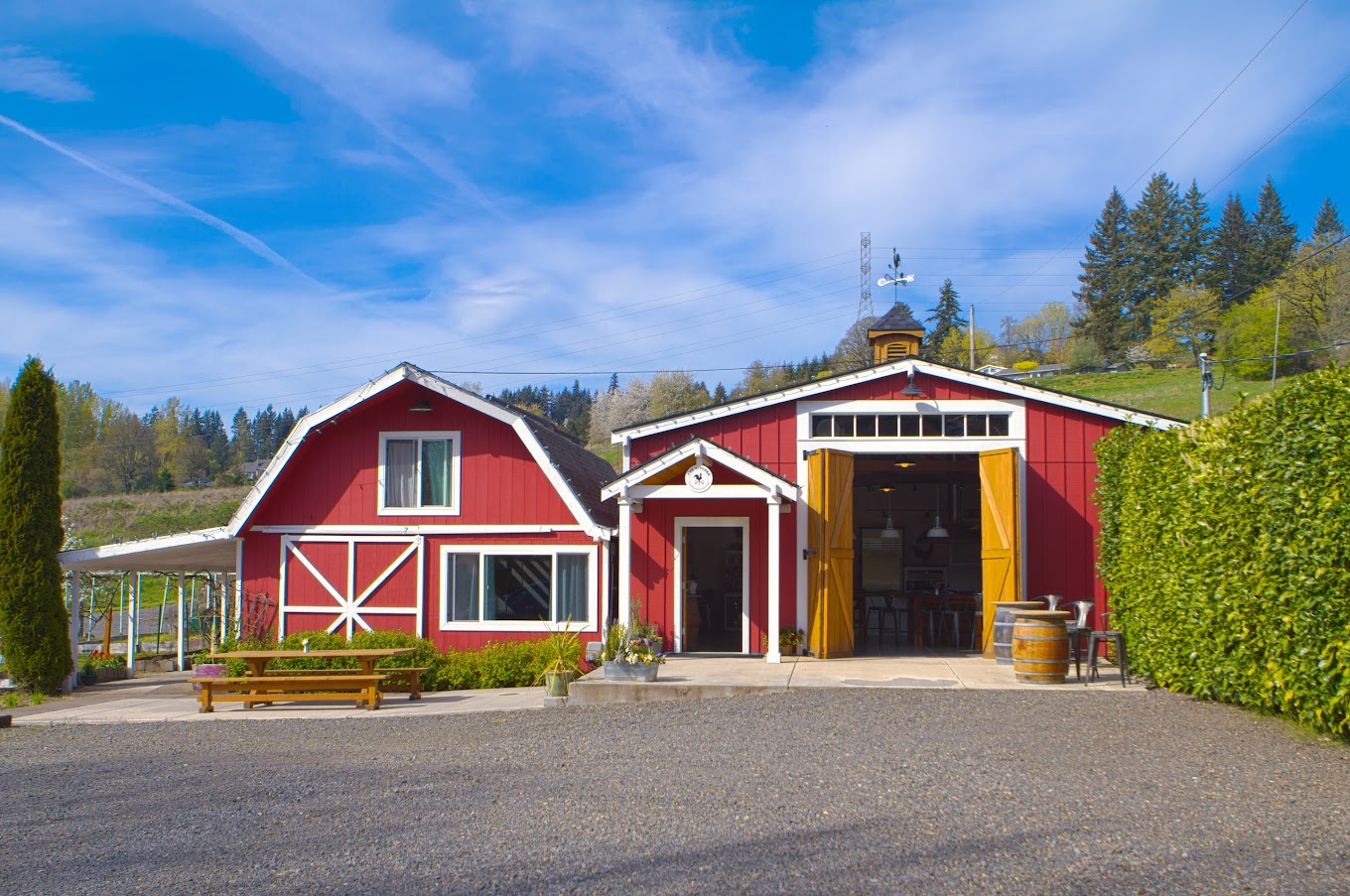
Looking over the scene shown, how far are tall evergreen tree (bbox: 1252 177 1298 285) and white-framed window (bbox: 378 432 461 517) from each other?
5254cm

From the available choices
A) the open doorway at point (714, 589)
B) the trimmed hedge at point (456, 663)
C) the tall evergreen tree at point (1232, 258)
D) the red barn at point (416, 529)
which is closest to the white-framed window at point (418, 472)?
the red barn at point (416, 529)

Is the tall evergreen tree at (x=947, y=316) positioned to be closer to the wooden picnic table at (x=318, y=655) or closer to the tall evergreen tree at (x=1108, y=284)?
the tall evergreen tree at (x=1108, y=284)

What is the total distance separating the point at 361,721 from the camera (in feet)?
38.6

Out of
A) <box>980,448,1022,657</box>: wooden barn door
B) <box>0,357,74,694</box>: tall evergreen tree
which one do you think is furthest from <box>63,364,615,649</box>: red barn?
<box>980,448,1022,657</box>: wooden barn door

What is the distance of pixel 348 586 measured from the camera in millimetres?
16312

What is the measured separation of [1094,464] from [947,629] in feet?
13.1

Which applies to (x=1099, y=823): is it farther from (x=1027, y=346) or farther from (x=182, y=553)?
(x=1027, y=346)

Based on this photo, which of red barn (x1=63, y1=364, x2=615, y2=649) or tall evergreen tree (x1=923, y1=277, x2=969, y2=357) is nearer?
red barn (x1=63, y1=364, x2=615, y2=649)

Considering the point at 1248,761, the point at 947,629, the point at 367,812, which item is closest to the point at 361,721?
the point at 367,812

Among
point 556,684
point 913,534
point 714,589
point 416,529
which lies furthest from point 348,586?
point 913,534

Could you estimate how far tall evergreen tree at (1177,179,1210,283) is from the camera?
6019 cm

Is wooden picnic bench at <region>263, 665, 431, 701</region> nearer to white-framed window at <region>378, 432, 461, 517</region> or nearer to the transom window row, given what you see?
white-framed window at <region>378, 432, 461, 517</region>

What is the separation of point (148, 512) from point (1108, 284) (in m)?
54.7

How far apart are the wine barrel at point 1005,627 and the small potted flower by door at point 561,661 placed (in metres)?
5.39
